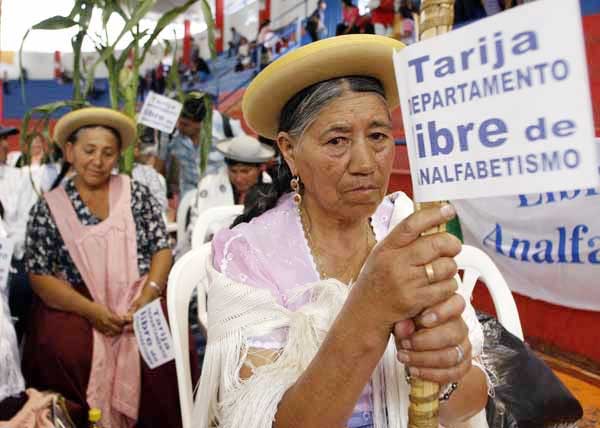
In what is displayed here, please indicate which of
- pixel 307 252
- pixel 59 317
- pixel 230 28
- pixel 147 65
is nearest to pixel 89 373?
pixel 59 317

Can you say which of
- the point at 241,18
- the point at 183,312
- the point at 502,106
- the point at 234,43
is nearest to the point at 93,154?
the point at 183,312

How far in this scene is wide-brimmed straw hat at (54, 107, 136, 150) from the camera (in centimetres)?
258

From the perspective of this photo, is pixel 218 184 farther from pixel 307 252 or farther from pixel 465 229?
pixel 307 252

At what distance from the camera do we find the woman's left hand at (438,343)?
74 centimetres

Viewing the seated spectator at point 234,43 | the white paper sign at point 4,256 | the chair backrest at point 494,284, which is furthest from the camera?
the seated spectator at point 234,43

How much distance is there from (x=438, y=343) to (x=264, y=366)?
0.41m

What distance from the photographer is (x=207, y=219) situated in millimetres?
2426

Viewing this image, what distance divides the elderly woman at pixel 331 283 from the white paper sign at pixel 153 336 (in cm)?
82

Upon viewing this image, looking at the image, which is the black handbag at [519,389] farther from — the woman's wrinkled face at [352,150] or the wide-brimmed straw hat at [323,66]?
the wide-brimmed straw hat at [323,66]

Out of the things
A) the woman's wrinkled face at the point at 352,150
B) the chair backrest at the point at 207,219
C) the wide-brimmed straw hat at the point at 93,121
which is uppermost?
the wide-brimmed straw hat at the point at 93,121

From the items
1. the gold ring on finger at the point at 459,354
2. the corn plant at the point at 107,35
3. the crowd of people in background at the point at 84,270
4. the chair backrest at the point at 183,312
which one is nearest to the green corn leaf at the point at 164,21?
the corn plant at the point at 107,35

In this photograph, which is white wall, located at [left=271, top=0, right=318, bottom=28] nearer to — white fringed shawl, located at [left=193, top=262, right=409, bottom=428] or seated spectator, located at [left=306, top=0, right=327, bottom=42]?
seated spectator, located at [left=306, top=0, right=327, bottom=42]

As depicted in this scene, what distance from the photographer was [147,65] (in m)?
13.5

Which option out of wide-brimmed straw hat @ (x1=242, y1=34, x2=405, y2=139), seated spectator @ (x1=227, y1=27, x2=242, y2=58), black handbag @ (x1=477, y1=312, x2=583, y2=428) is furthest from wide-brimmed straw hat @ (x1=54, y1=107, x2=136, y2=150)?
seated spectator @ (x1=227, y1=27, x2=242, y2=58)
